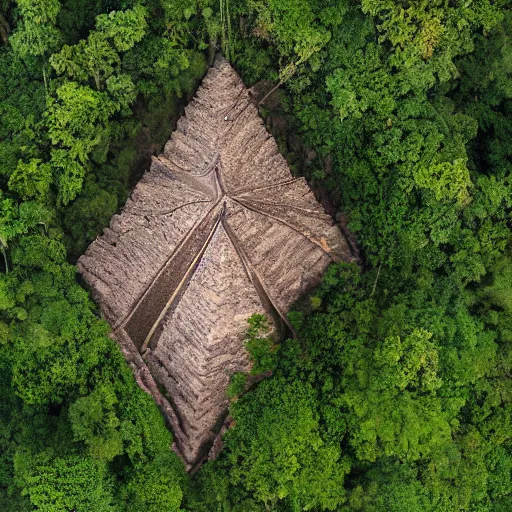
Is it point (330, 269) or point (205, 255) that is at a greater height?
point (330, 269)

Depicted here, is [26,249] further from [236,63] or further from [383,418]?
[383,418]

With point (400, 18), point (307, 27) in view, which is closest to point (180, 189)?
point (307, 27)

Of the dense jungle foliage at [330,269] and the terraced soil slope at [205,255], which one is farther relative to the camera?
the terraced soil slope at [205,255]

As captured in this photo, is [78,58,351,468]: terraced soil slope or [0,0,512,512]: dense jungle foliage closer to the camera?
[0,0,512,512]: dense jungle foliage

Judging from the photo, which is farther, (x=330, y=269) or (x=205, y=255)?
(x=330, y=269)
